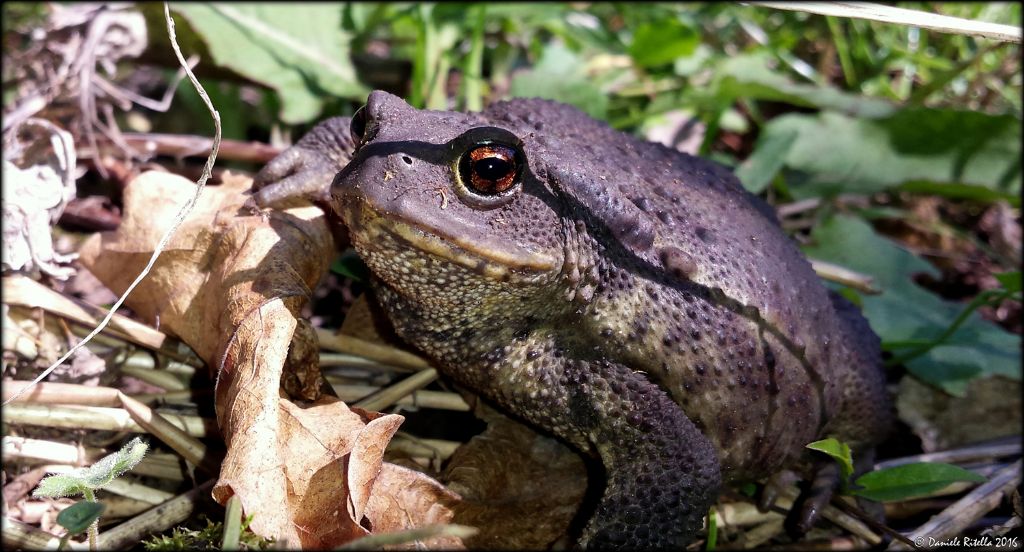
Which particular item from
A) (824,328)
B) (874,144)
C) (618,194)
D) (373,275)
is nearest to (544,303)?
(618,194)

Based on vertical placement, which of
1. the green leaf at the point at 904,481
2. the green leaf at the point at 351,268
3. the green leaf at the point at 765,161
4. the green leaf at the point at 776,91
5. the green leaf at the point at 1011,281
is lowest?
the green leaf at the point at 904,481

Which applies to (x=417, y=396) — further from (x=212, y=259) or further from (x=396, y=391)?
(x=212, y=259)

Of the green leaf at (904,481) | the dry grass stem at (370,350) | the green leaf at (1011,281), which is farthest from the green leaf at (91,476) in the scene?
the green leaf at (1011,281)

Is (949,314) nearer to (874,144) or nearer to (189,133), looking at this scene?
(874,144)

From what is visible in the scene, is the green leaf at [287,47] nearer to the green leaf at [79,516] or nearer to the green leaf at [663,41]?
the green leaf at [663,41]

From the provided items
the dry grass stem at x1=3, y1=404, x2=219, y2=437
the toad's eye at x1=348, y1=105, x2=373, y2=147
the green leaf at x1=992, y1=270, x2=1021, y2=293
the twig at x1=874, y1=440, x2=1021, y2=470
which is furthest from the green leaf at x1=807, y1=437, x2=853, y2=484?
the dry grass stem at x1=3, y1=404, x2=219, y2=437

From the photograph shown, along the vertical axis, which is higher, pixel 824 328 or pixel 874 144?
pixel 874 144

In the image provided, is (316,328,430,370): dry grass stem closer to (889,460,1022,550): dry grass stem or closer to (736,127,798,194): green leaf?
(889,460,1022,550): dry grass stem
